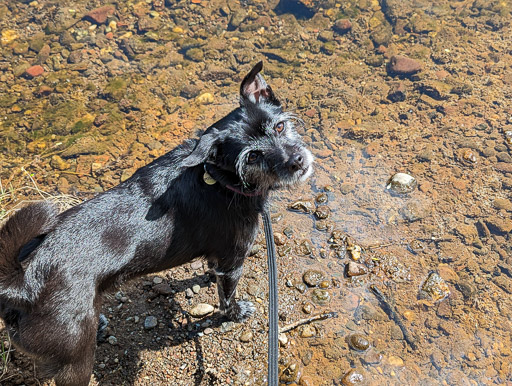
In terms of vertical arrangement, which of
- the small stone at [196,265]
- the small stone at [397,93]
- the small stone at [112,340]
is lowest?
the small stone at [112,340]

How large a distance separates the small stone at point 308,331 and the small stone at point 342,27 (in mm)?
6444

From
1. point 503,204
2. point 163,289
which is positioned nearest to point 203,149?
point 163,289

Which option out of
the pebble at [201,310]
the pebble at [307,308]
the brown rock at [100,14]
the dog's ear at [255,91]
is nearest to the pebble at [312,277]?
the pebble at [307,308]

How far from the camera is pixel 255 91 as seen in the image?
4.09 meters

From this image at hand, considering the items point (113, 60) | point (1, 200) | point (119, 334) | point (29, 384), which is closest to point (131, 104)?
point (113, 60)

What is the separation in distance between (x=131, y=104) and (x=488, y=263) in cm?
624

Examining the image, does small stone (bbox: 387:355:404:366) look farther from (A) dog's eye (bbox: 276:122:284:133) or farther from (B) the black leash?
(A) dog's eye (bbox: 276:122:284:133)

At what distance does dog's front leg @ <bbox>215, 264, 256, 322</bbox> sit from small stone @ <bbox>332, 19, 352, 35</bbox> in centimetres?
625

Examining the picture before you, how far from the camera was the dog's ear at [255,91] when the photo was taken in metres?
3.95

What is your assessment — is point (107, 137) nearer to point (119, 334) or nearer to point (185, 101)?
point (185, 101)

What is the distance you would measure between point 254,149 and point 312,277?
2.00 meters

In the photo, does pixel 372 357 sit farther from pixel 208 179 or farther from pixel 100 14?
pixel 100 14

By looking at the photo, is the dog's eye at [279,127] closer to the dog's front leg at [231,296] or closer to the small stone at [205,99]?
the dog's front leg at [231,296]

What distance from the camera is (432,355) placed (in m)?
4.38
